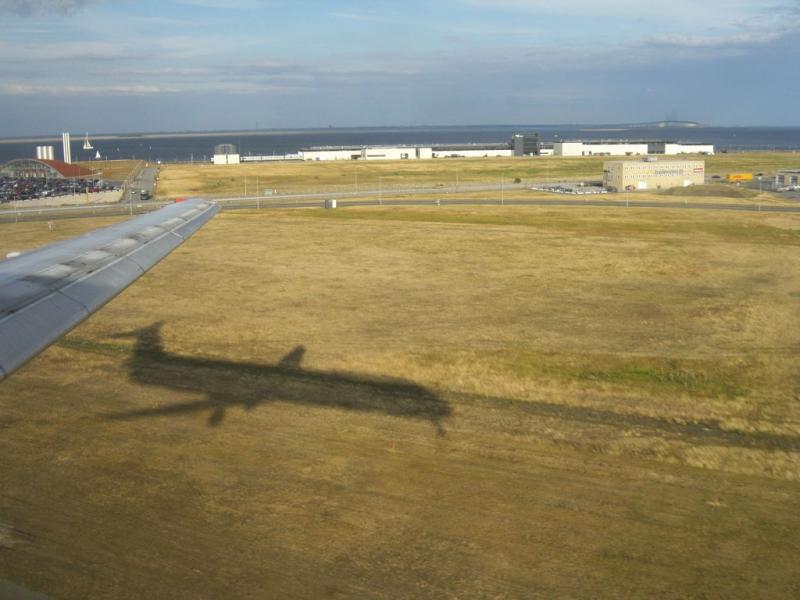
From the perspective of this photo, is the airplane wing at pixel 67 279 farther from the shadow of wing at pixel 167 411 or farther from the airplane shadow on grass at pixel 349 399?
the airplane shadow on grass at pixel 349 399

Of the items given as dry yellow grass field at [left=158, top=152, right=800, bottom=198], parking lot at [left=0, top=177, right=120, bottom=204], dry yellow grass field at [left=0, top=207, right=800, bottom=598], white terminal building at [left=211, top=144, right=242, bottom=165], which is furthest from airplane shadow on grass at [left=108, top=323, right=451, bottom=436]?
white terminal building at [left=211, top=144, right=242, bottom=165]

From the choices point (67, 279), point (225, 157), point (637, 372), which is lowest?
point (637, 372)

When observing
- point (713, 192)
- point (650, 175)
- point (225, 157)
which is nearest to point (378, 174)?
point (225, 157)

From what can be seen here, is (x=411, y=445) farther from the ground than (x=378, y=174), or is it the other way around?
(x=378, y=174)

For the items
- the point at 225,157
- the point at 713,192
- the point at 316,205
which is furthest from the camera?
the point at 225,157

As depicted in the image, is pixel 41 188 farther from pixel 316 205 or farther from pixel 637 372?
pixel 637 372

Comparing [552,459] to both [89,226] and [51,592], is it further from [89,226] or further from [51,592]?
[89,226]
